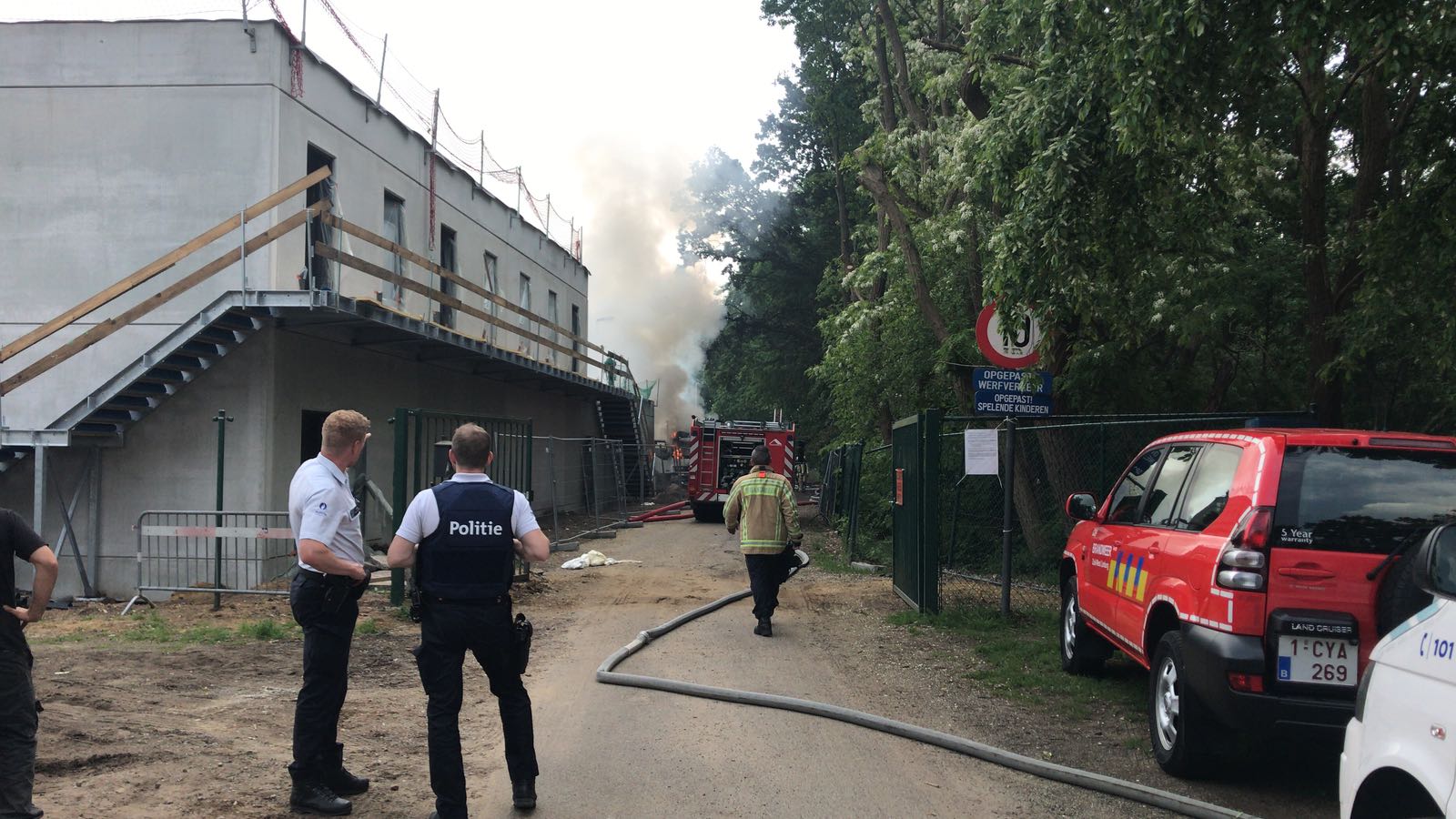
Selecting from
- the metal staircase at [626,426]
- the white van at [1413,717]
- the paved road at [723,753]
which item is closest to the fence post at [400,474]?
the paved road at [723,753]

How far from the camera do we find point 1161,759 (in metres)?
5.43

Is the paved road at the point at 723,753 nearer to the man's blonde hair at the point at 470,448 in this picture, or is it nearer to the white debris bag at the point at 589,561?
the man's blonde hair at the point at 470,448

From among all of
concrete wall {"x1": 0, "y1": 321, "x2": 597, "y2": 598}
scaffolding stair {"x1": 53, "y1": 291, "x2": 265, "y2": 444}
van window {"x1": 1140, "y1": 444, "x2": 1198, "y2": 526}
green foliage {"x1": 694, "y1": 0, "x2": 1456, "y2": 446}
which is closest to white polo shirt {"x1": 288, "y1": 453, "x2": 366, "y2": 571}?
van window {"x1": 1140, "y1": 444, "x2": 1198, "y2": 526}

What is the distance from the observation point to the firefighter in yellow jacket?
31.2ft

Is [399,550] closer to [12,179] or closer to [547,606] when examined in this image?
[547,606]

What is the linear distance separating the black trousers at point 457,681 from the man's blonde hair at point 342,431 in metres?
0.94

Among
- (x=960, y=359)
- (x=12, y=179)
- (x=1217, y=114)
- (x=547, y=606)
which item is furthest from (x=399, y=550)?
(x=12, y=179)

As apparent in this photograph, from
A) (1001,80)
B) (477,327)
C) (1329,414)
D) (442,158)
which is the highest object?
(442,158)

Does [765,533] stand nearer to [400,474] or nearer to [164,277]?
[400,474]

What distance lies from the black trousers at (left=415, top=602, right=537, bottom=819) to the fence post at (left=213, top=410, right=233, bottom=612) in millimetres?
7492

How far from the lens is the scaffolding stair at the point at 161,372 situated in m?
11.9

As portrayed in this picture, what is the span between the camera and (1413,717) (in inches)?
114

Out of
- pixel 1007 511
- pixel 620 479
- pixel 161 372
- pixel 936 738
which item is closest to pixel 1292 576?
pixel 936 738

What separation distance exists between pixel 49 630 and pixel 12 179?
6922 mm
